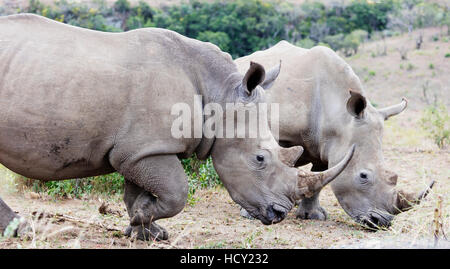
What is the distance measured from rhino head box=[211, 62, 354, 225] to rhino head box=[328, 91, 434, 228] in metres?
1.71

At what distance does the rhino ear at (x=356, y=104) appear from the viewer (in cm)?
663

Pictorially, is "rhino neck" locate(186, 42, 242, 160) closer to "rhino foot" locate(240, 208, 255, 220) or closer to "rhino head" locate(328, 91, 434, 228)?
"rhino head" locate(328, 91, 434, 228)

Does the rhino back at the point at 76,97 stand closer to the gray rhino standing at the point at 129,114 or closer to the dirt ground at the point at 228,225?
the gray rhino standing at the point at 129,114

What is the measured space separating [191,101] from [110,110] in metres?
0.72

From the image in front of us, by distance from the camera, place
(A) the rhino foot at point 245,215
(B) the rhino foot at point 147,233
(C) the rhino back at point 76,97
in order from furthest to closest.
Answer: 1. (A) the rhino foot at point 245,215
2. (B) the rhino foot at point 147,233
3. (C) the rhino back at point 76,97

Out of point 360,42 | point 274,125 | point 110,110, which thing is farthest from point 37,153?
point 360,42

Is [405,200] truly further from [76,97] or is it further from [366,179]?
[76,97]

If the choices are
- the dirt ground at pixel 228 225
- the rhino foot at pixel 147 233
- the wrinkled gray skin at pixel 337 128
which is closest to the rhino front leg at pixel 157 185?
the rhino foot at pixel 147 233

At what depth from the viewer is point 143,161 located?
4910mm

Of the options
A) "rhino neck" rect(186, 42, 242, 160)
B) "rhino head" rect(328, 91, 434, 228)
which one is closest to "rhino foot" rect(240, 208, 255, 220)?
"rhino head" rect(328, 91, 434, 228)

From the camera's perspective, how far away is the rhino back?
4.61m

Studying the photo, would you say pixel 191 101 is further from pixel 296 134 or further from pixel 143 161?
pixel 296 134
